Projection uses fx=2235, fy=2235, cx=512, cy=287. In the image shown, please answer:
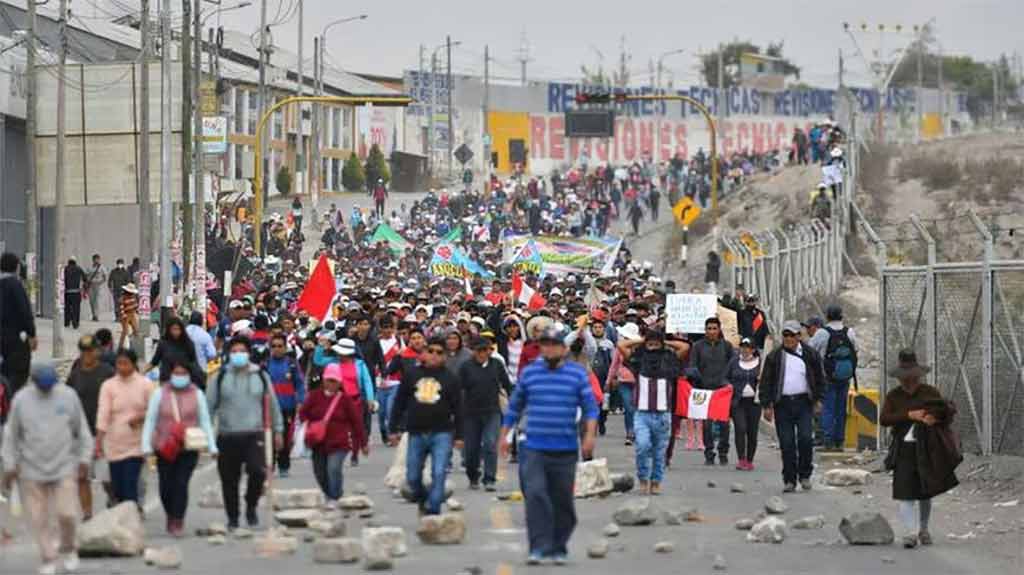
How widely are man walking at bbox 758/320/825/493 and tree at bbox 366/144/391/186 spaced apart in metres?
69.7

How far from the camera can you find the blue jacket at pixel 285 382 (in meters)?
21.8

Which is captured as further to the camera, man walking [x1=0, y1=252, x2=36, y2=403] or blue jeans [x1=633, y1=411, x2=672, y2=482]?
blue jeans [x1=633, y1=411, x2=672, y2=482]

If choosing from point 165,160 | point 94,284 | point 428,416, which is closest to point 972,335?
point 428,416

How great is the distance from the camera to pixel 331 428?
18844 millimetres

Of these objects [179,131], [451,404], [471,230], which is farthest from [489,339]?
[471,230]

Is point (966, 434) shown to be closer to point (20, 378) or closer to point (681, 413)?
point (681, 413)

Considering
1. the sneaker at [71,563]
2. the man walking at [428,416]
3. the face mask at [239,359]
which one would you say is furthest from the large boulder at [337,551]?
the man walking at [428,416]

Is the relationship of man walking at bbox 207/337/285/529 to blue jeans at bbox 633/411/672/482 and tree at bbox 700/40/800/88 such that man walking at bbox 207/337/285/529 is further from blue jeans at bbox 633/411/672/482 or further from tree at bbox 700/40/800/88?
tree at bbox 700/40/800/88

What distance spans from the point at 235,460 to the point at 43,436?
258 cm

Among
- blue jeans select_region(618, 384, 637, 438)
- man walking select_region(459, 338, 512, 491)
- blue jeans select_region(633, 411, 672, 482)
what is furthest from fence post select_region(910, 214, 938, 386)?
man walking select_region(459, 338, 512, 491)

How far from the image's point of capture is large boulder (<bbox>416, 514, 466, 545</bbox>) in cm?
1639

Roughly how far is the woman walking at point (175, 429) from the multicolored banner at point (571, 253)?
123 ft

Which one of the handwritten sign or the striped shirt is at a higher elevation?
the handwritten sign

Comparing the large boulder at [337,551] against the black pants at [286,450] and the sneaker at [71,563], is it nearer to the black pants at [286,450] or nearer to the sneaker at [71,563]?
the sneaker at [71,563]
